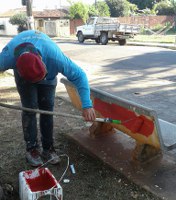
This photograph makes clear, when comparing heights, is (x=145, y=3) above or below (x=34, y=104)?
above

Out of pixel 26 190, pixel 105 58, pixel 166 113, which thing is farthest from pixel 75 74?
pixel 105 58

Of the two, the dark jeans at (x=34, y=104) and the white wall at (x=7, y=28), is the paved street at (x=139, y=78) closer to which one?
the dark jeans at (x=34, y=104)

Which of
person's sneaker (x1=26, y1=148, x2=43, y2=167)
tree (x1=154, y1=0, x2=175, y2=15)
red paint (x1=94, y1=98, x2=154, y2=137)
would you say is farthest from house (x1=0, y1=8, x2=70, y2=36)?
person's sneaker (x1=26, y1=148, x2=43, y2=167)

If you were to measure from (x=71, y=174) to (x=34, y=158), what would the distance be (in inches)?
18.1

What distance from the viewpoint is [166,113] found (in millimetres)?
5910

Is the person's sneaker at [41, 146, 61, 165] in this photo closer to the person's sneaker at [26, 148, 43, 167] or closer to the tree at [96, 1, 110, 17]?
the person's sneaker at [26, 148, 43, 167]

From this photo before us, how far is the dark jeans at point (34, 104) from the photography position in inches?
134

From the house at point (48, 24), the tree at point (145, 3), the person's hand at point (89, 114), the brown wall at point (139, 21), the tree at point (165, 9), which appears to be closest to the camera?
→ the person's hand at point (89, 114)

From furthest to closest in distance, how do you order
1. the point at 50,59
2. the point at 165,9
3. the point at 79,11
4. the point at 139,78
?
the point at 165,9, the point at 79,11, the point at 139,78, the point at 50,59

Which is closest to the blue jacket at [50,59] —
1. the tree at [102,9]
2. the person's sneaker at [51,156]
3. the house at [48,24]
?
the person's sneaker at [51,156]

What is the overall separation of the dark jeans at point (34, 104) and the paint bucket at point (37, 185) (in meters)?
0.61

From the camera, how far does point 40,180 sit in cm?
322

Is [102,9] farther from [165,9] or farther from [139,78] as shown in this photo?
[139,78]

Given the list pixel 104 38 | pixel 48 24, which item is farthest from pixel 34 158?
pixel 48 24
